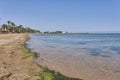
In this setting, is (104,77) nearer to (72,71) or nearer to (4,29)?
(72,71)

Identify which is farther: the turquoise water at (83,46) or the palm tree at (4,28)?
the palm tree at (4,28)

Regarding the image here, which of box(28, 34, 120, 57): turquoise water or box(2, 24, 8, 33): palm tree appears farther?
box(2, 24, 8, 33): palm tree

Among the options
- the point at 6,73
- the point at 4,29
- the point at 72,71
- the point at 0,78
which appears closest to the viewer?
the point at 0,78

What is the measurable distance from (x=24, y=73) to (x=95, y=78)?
3648 millimetres

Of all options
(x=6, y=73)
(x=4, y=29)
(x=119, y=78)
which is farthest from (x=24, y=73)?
(x=4, y=29)

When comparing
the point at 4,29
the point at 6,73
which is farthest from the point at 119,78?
the point at 4,29

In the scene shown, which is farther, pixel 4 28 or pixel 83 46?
pixel 4 28

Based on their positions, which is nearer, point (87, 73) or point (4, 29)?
point (87, 73)

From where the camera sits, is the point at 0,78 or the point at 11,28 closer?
the point at 0,78

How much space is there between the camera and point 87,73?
1237 centimetres

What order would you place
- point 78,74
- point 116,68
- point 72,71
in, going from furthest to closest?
point 116,68
point 72,71
point 78,74

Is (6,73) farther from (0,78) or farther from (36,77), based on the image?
(36,77)

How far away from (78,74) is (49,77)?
2692mm

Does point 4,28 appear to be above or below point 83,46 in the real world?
above
